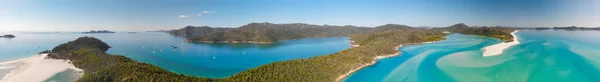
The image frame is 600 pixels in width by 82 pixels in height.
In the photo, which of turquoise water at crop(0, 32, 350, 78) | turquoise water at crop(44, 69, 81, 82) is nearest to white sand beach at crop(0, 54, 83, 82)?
turquoise water at crop(44, 69, 81, 82)

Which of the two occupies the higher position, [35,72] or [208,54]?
[208,54]

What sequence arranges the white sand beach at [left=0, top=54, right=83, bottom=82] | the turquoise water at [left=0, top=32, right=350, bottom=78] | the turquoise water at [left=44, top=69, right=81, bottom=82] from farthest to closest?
the turquoise water at [left=0, top=32, right=350, bottom=78] < the white sand beach at [left=0, top=54, right=83, bottom=82] < the turquoise water at [left=44, top=69, right=81, bottom=82]

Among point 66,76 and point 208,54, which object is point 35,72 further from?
point 208,54

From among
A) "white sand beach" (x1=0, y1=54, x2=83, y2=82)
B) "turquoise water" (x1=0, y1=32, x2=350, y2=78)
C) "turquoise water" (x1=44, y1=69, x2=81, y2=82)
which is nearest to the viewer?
"turquoise water" (x1=44, y1=69, x2=81, y2=82)

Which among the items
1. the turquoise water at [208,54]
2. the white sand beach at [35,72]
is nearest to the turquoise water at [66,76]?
the white sand beach at [35,72]

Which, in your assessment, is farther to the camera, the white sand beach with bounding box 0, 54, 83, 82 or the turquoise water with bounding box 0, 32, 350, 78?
the turquoise water with bounding box 0, 32, 350, 78

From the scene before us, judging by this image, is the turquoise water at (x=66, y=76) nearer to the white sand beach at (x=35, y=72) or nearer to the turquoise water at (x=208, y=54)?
the white sand beach at (x=35, y=72)

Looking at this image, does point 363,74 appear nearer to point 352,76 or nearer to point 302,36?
point 352,76

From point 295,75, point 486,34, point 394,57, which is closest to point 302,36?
point 486,34

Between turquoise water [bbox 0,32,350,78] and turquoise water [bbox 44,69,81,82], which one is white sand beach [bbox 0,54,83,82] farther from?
turquoise water [bbox 0,32,350,78]

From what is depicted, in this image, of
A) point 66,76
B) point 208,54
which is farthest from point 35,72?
point 208,54

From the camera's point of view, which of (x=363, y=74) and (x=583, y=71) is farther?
(x=363, y=74)
